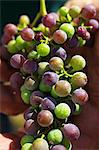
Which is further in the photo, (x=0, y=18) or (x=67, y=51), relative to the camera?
(x=0, y=18)

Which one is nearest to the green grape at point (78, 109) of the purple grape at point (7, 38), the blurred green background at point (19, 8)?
the purple grape at point (7, 38)

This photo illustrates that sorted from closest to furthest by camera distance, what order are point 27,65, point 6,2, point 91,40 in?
1. point 27,65
2. point 91,40
3. point 6,2

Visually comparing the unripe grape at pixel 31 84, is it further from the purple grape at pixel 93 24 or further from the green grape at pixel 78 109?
the purple grape at pixel 93 24

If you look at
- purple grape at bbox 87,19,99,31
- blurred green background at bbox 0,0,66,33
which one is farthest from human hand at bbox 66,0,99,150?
blurred green background at bbox 0,0,66,33

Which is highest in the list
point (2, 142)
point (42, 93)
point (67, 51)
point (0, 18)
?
point (0, 18)

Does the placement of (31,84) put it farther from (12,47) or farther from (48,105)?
(12,47)

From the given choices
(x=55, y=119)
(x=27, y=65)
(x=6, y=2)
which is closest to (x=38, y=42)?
(x=27, y=65)

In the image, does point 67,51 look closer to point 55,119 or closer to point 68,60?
point 68,60
